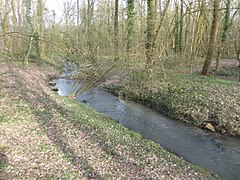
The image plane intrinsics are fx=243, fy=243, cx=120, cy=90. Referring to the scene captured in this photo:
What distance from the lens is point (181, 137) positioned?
12.3 meters

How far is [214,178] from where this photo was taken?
8.38m

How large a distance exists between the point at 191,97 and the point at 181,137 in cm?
404

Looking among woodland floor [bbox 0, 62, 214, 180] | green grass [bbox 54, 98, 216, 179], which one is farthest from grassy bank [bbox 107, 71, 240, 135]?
woodland floor [bbox 0, 62, 214, 180]

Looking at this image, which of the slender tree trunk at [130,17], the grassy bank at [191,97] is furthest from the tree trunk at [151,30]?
the slender tree trunk at [130,17]

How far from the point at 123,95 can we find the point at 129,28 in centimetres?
956

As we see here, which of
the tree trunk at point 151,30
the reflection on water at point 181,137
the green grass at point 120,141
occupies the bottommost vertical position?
the reflection on water at point 181,137

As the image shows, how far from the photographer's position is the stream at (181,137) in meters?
9.88

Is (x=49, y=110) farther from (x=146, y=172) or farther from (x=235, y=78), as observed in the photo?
(x=235, y=78)

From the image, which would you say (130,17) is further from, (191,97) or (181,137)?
(181,137)

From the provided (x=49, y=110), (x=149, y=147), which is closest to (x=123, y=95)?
(x=49, y=110)

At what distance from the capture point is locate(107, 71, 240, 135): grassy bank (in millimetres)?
13680

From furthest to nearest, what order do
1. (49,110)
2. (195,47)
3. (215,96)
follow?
(195,47)
(215,96)
(49,110)

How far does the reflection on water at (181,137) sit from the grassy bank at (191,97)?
750 millimetres

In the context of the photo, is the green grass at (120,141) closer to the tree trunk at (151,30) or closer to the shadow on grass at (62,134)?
the shadow on grass at (62,134)
